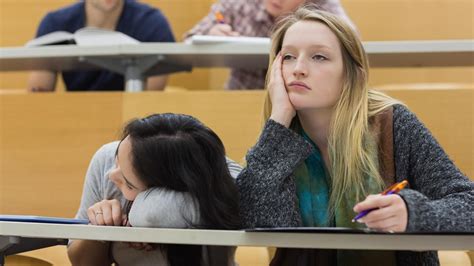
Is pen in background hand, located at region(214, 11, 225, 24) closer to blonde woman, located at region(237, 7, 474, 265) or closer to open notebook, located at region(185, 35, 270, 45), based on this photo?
open notebook, located at region(185, 35, 270, 45)

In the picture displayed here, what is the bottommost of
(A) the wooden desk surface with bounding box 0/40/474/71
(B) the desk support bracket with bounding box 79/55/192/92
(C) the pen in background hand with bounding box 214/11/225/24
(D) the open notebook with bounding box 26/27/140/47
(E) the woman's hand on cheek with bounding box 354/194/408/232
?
(E) the woman's hand on cheek with bounding box 354/194/408/232

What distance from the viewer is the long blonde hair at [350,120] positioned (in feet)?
4.41

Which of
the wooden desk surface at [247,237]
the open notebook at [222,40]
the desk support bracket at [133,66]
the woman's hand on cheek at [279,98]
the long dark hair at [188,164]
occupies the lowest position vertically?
the wooden desk surface at [247,237]

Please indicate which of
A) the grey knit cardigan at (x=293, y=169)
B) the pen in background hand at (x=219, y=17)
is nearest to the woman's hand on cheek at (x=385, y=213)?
the grey knit cardigan at (x=293, y=169)

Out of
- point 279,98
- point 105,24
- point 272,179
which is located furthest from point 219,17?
point 272,179

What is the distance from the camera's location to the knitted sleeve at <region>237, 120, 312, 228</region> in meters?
1.31

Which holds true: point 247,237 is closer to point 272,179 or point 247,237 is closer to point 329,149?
point 272,179

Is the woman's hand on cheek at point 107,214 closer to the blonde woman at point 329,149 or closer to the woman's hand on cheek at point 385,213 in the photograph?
the blonde woman at point 329,149

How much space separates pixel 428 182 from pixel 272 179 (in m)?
0.24

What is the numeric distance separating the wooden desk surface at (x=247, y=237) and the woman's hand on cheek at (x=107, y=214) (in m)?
0.14

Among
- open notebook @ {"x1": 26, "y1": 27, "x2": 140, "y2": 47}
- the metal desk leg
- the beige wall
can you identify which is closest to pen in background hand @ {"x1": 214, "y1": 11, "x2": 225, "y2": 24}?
open notebook @ {"x1": 26, "y1": 27, "x2": 140, "y2": 47}

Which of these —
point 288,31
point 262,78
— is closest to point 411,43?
point 262,78

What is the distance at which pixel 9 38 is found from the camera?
3131mm

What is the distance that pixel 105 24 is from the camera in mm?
2637
